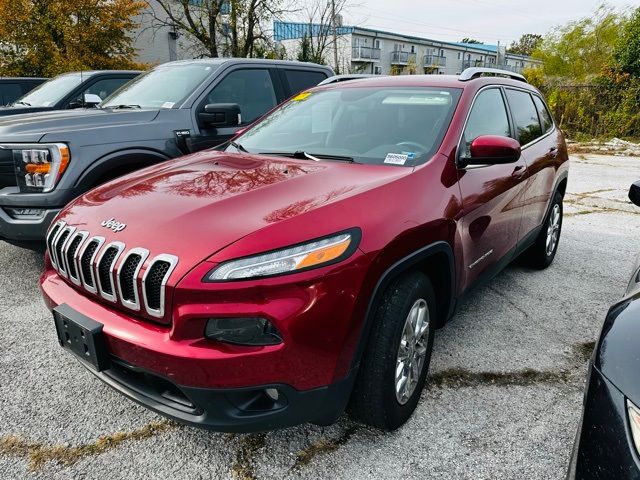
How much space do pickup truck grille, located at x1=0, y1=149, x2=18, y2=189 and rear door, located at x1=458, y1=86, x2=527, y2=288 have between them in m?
3.26

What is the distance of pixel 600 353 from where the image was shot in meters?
1.49

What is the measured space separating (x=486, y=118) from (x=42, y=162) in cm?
315

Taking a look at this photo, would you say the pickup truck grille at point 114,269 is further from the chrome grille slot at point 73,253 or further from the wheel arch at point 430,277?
the wheel arch at point 430,277

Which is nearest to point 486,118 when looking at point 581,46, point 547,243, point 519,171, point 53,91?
point 519,171

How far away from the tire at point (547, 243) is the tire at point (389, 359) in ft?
8.17

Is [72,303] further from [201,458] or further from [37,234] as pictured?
[37,234]

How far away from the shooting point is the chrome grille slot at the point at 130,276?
183 centimetres

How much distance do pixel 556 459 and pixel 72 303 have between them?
7.21 ft

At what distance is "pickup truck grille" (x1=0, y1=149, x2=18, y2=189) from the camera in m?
3.68

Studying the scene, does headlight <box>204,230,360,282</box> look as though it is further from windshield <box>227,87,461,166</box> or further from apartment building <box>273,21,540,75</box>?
apartment building <box>273,21,540,75</box>

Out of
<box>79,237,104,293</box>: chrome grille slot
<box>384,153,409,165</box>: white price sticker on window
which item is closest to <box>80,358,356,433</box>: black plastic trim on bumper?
<box>79,237,104,293</box>: chrome grille slot

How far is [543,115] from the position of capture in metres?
4.39

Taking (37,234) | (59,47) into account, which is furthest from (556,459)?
(59,47)

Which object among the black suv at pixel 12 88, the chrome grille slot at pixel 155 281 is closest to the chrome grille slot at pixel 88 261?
the chrome grille slot at pixel 155 281
